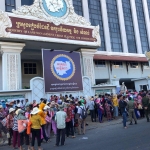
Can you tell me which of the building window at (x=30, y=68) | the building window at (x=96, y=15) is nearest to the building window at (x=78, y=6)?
the building window at (x=96, y=15)

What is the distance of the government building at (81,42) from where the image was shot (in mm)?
15320

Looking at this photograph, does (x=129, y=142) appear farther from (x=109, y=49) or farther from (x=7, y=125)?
(x=109, y=49)

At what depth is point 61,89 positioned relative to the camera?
1641cm

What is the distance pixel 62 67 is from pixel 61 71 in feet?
1.53

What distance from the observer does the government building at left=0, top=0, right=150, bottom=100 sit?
15.3m

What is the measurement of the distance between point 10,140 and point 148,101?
27.0 ft

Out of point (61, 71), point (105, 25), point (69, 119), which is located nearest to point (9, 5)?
point (61, 71)

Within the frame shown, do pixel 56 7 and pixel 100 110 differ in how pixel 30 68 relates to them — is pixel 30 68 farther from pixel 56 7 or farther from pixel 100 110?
pixel 100 110

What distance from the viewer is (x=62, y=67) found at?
1723 cm

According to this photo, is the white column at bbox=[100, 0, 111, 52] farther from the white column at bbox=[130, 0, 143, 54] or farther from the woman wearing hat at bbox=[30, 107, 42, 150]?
the woman wearing hat at bbox=[30, 107, 42, 150]

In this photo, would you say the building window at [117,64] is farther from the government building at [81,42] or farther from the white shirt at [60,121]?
the white shirt at [60,121]

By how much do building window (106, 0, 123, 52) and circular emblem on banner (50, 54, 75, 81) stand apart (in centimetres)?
1200

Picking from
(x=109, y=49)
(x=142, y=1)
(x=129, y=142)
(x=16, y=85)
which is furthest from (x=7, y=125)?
(x=142, y=1)

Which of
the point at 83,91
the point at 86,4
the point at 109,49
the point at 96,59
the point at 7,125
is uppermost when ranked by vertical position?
the point at 86,4
